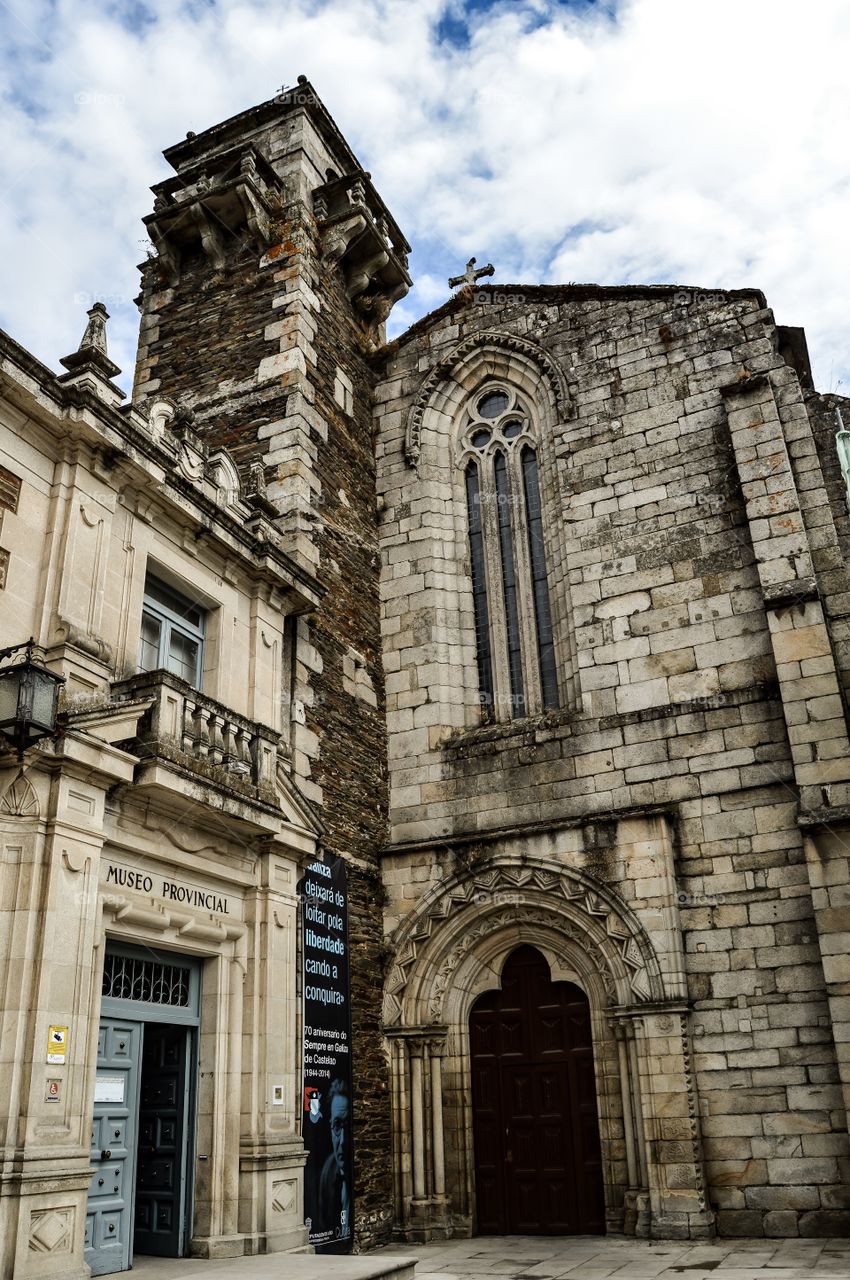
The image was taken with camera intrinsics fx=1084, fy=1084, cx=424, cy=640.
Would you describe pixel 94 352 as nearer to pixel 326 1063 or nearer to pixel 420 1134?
pixel 326 1063

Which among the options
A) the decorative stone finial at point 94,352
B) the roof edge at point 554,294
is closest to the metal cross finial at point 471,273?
the roof edge at point 554,294

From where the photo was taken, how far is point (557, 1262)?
876cm

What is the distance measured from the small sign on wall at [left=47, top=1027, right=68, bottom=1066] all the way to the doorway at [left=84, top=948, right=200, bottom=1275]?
0.87m

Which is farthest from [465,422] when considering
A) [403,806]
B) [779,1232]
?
[779,1232]

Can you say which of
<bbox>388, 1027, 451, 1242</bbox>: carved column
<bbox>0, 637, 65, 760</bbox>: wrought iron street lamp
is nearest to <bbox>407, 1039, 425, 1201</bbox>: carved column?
<bbox>388, 1027, 451, 1242</bbox>: carved column

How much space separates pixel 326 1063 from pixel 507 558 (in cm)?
615

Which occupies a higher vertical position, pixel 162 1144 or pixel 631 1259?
pixel 162 1144

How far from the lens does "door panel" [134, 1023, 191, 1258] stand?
26.3ft

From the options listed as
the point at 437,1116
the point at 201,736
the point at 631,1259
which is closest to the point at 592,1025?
the point at 437,1116

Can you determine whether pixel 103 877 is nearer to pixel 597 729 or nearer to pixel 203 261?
pixel 597 729

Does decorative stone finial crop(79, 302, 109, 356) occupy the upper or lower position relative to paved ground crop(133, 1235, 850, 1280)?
upper

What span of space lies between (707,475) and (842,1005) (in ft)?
18.2

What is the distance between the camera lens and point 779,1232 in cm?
908

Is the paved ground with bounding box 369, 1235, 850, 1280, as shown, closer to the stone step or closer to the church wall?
the stone step
